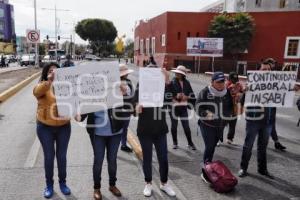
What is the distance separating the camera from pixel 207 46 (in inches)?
1494

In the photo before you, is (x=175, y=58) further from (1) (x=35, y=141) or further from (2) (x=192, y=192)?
(2) (x=192, y=192)

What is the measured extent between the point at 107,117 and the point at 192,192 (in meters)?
1.76

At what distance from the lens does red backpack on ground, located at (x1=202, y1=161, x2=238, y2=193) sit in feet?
Result: 17.8

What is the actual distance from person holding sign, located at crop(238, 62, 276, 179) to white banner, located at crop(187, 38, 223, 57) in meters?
32.2

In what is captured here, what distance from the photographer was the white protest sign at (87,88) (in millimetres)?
5008

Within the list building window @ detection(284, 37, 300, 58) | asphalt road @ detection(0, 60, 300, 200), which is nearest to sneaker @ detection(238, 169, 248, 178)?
asphalt road @ detection(0, 60, 300, 200)

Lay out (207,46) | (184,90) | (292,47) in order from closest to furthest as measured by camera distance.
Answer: (184,90)
(207,46)
(292,47)

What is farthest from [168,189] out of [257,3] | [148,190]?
[257,3]

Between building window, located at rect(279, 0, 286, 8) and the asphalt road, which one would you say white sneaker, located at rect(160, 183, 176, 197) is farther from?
building window, located at rect(279, 0, 286, 8)

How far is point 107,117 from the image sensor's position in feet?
16.4

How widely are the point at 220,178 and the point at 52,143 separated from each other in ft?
8.38

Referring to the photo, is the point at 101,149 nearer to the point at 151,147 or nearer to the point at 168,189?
the point at 151,147

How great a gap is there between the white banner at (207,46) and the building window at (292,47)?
8.32 m

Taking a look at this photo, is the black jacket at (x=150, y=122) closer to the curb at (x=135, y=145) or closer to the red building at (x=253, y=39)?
the curb at (x=135, y=145)
